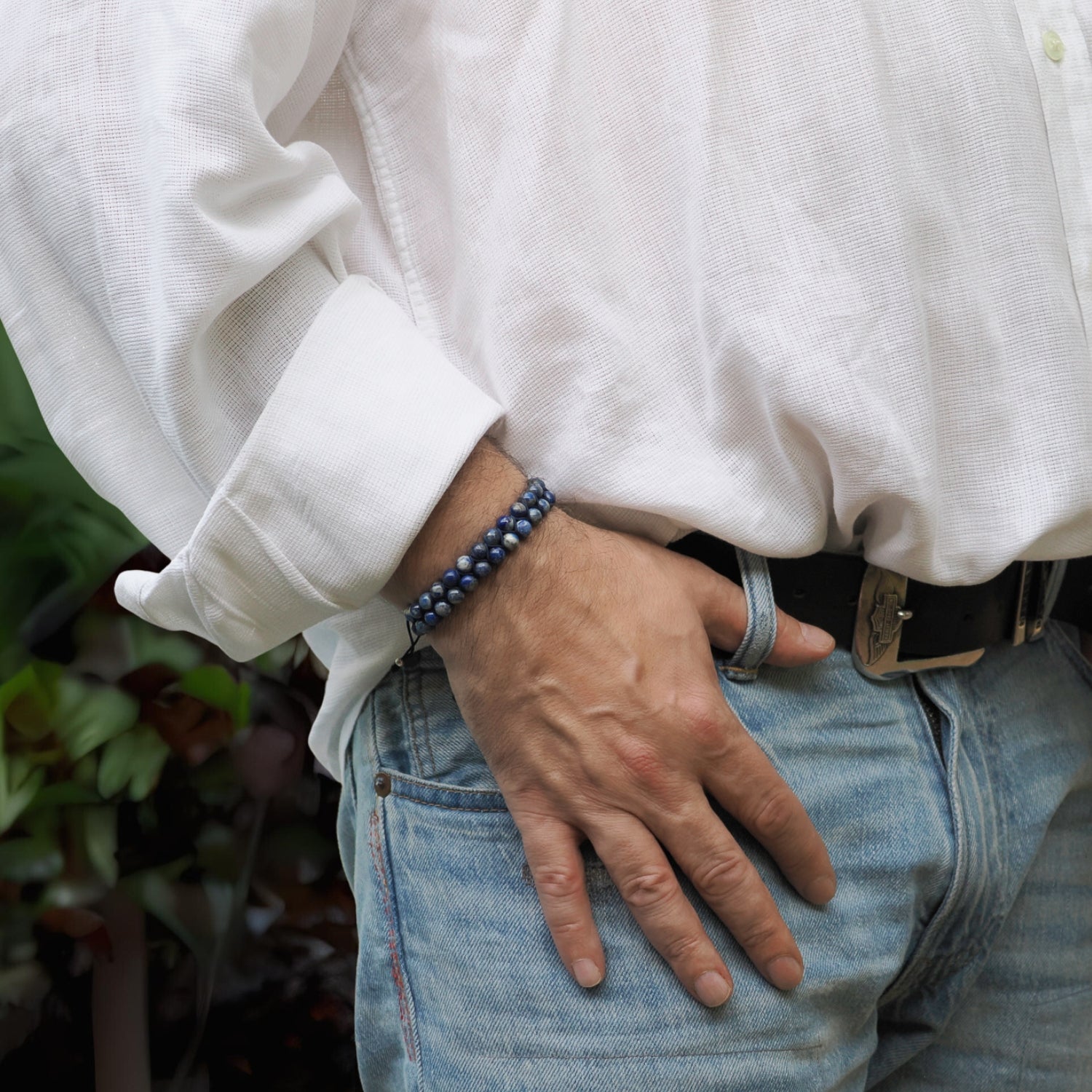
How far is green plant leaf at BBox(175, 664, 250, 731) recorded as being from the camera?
49.1 inches

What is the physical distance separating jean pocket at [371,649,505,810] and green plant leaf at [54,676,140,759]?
0.64 m

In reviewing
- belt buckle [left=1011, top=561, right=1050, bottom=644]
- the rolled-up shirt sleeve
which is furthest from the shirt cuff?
belt buckle [left=1011, top=561, right=1050, bottom=644]

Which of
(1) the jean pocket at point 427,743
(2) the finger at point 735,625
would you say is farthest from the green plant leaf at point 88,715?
(2) the finger at point 735,625

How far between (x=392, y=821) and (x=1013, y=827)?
476 millimetres

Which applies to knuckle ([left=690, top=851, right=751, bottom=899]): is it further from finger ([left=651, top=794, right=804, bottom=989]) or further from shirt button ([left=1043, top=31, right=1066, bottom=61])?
shirt button ([left=1043, top=31, right=1066, bottom=61])

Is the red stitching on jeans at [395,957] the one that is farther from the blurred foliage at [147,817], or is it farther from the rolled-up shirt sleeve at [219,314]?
the blurred foliage at [147,817]

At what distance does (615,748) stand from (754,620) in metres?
0.13

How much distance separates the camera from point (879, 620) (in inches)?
27.1

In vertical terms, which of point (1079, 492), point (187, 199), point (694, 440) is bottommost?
point (1079, 492)

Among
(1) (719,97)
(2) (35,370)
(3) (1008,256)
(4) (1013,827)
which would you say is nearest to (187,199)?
(2) (35,370)

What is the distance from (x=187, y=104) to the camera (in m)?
0.51

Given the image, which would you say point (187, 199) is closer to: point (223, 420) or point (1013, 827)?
point (223, 420)

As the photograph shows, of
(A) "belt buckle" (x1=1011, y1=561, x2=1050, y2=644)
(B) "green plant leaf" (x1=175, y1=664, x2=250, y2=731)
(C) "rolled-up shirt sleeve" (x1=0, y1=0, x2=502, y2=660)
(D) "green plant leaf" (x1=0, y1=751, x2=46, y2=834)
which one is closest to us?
(C) "rolled-up shirt sleeve" (x1=0, y1=0, x2=502, y2=660)

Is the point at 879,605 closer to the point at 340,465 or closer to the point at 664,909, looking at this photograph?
the point at 664,909
